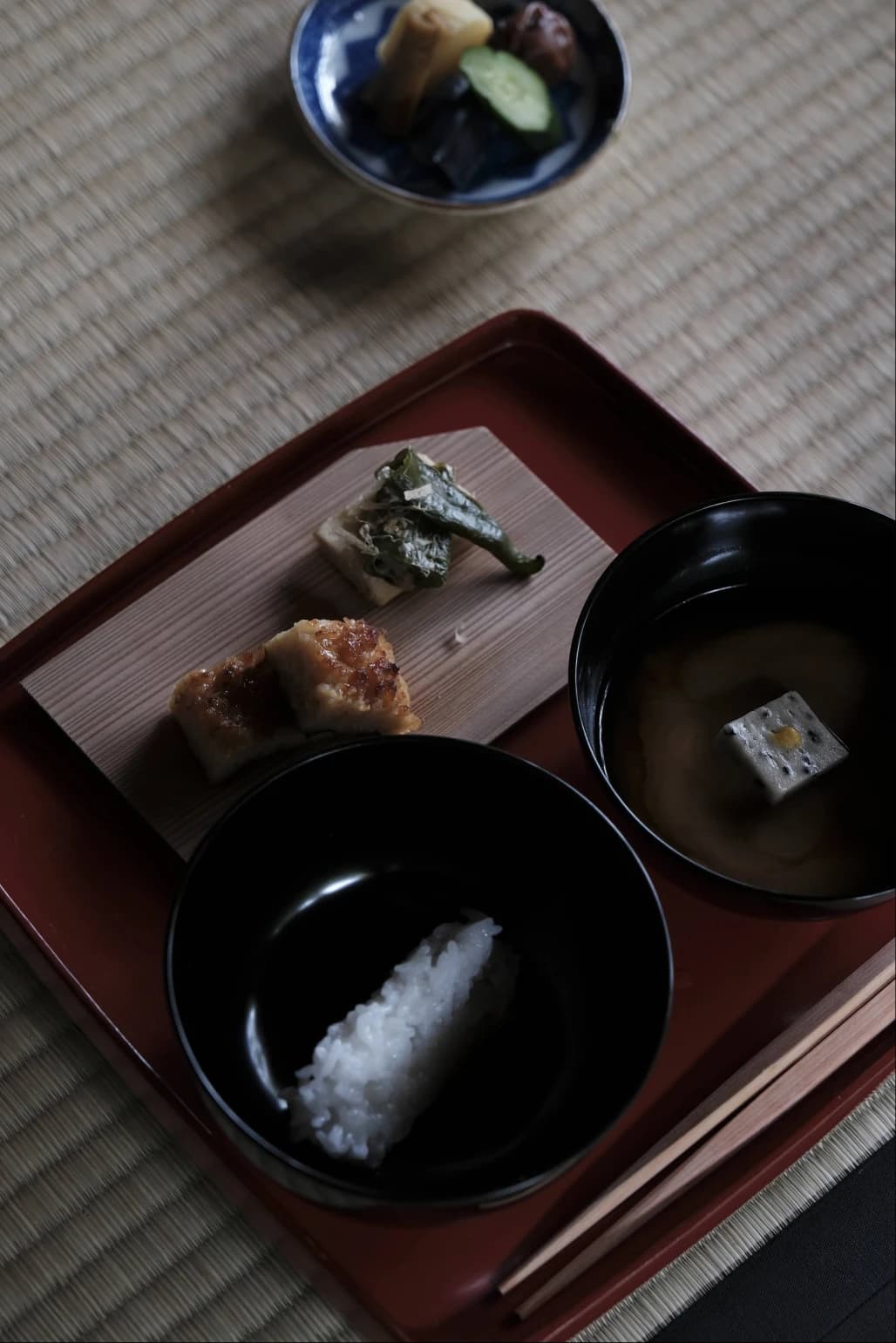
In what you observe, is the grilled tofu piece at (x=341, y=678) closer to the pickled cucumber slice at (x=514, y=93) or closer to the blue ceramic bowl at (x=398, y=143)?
the blue ceramic bowl at (x=398, y=143)

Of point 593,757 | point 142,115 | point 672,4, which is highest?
point 142,115

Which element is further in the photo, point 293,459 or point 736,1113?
point 293,459

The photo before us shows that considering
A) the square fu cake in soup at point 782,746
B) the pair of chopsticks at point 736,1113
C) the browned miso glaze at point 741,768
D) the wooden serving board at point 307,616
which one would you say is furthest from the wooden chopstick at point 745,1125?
Answer: the wooden serving board at point 307,616

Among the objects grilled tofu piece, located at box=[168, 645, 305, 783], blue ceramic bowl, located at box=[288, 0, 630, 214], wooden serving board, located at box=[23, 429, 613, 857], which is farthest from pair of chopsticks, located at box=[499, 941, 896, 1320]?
blue ceramic bowl, located at box=[288, 0, 630, 214]

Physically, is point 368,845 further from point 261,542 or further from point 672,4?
point 672,4

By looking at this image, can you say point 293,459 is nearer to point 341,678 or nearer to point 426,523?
point 426,523

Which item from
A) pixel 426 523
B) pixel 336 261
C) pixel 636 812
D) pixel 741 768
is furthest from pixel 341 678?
pixel 336 261

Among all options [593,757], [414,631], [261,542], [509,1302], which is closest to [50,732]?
[261,542]
